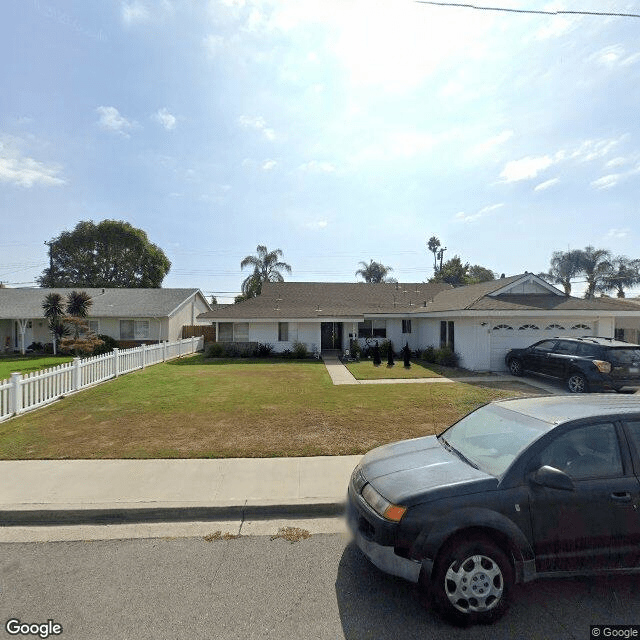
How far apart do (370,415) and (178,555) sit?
17.4 feet

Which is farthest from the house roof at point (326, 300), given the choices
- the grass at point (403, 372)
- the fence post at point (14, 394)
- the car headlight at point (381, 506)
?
the car headlight at point (381, 506)

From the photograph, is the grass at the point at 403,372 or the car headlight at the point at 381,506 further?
the grass at the point at 403,372

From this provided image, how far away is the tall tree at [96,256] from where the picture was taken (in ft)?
137

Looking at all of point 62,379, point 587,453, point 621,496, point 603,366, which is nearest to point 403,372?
point 603,366

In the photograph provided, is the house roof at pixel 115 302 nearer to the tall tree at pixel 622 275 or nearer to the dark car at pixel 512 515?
the dark car at pixel 512 515

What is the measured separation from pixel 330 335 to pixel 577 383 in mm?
14113

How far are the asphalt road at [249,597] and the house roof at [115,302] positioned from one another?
22978mm

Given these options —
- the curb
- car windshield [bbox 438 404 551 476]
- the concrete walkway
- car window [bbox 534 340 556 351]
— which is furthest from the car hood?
car window [bbox 534 340 556 351]

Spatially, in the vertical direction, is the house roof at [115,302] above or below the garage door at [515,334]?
above

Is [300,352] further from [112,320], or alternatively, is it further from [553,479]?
[553,479]

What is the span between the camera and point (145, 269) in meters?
43.4

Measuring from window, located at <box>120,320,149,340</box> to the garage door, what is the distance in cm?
2181

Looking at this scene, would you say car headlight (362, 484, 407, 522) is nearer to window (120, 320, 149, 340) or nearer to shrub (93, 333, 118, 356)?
shrub (93, 333, 118, 356)

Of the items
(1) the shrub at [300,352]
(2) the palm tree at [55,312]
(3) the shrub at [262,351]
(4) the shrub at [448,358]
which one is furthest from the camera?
(2) the palm tree at [55,312]
